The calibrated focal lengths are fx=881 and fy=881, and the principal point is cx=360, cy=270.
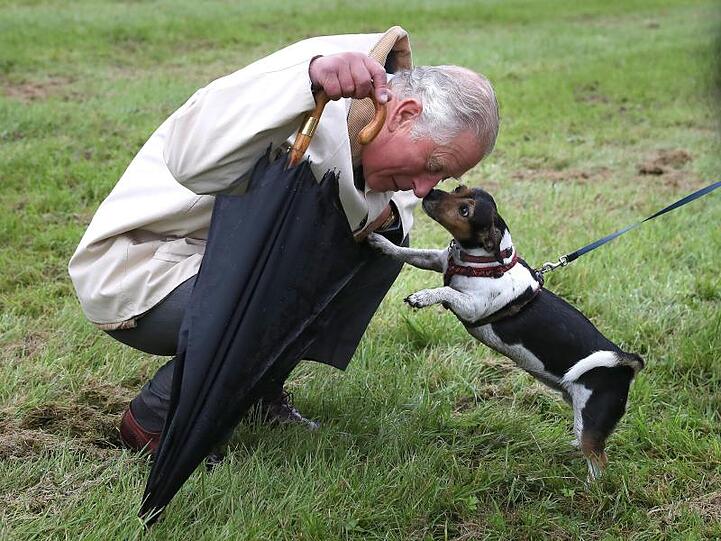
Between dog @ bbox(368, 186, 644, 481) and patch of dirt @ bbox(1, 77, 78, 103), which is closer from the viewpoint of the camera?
dog @ bbox(368, 186, 644, 481)

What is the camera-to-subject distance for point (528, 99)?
824 centimetres

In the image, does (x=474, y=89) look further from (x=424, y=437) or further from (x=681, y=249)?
(x=681, y=249)

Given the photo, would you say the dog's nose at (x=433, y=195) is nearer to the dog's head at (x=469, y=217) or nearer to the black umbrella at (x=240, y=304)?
the dog's head at (x=469, y=217)

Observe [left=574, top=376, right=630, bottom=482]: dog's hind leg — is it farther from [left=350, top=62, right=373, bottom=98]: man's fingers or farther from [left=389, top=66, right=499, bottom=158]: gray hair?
[left=350, top=62, right=373, bottom=98]: man's fingers

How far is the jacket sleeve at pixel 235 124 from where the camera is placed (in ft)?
6.87

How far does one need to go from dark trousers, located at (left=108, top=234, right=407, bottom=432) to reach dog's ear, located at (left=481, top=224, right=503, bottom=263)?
1.13ft

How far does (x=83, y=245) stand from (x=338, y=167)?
83 centimetres

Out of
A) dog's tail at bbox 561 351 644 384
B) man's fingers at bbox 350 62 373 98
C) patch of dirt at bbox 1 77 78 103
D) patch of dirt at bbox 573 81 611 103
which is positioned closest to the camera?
man's fingers at bbox 350 62 373 98

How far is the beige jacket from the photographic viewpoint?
2119mm

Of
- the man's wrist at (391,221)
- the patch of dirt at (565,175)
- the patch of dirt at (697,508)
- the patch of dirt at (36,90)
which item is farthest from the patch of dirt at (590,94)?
the patch of dirt at (697,508)

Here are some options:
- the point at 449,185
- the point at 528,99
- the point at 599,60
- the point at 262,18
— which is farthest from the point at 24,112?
the point at 599,60

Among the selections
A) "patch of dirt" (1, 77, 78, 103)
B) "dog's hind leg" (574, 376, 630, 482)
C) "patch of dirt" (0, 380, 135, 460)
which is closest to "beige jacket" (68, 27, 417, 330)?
"patch of dirt" (0, 380, 135, 460)

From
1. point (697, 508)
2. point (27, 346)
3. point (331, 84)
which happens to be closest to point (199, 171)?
point (331, 84)

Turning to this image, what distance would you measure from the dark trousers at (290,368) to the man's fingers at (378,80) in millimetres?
588
